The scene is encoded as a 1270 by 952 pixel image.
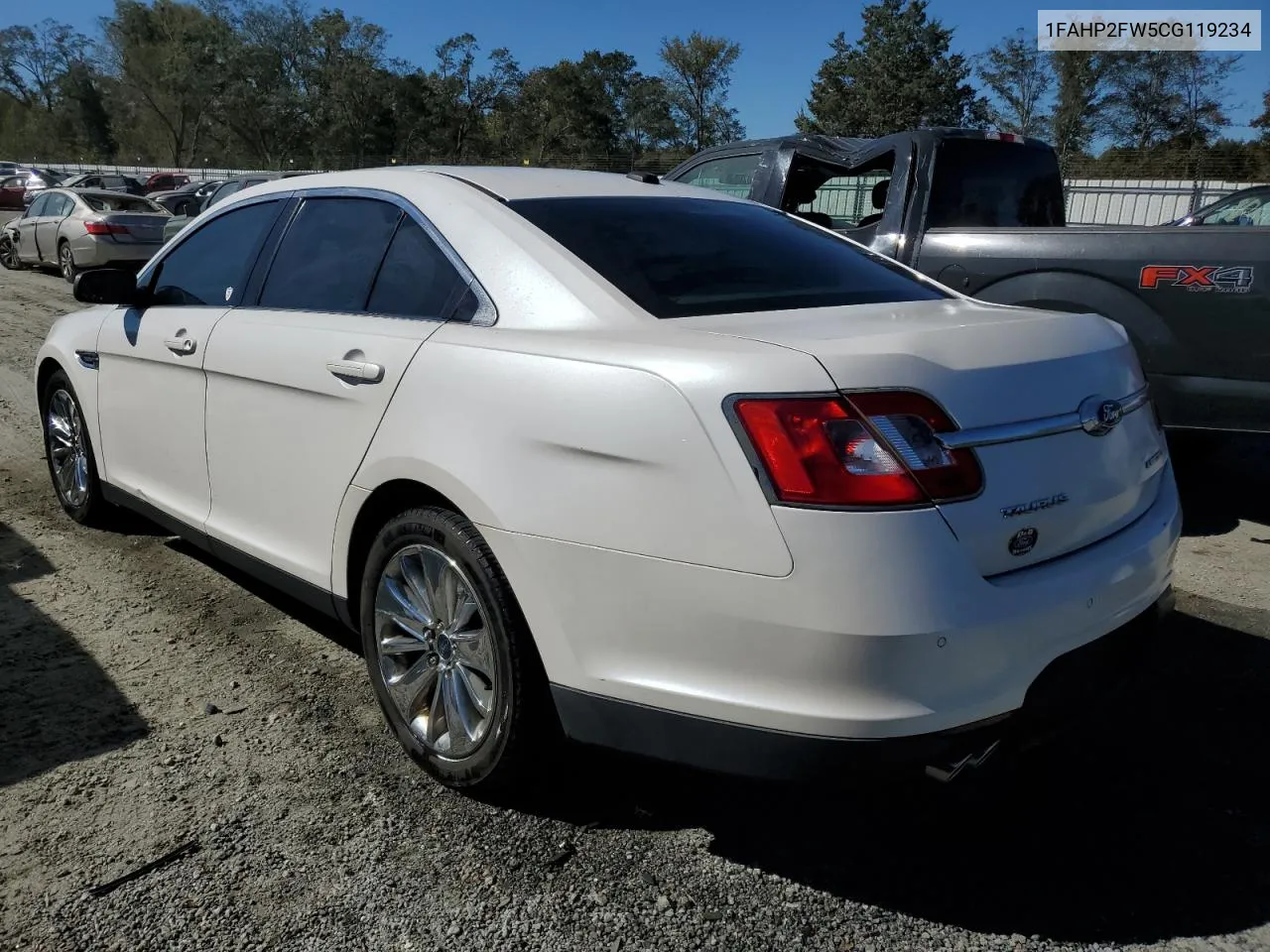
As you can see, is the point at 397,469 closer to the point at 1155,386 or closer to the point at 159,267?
the point at 159,267

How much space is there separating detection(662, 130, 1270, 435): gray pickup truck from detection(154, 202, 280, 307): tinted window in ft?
10.5

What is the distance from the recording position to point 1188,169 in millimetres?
28516

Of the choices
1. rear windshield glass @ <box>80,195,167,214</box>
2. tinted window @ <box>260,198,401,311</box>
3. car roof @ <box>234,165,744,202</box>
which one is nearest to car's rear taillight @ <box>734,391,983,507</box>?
car roof @ <box>234,165,744,202</box>

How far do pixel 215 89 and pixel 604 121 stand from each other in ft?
91.8

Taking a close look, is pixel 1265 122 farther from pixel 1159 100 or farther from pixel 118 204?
pixel 118 204

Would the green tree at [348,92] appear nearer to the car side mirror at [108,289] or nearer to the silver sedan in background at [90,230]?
the silver sedan in background at [90,230]

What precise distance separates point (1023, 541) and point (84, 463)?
429 cm

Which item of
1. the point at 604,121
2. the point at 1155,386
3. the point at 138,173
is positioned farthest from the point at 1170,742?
the point at 604,121

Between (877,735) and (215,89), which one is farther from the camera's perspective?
(215,89)

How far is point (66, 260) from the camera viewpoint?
53.9 feet

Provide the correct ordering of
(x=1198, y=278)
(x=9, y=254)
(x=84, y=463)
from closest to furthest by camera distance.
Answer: (x=1198, y=278) < (x=84, y=463) < (x=9, y=254)

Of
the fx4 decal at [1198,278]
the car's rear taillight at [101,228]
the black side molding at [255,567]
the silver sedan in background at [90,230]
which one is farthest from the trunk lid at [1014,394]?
the car's rear taillight at [101,228]

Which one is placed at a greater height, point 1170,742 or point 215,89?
point 215,89

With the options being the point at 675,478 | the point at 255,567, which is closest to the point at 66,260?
the point at 255,567
